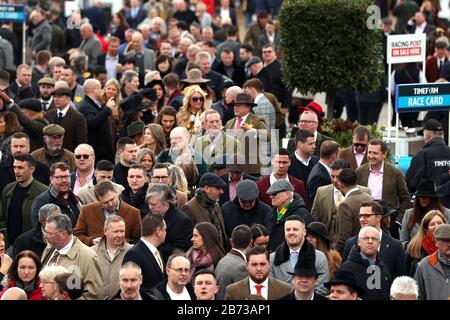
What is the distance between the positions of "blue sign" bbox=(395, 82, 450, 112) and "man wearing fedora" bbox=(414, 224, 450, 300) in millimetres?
5640

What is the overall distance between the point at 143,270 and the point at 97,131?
A: 23.2 feet

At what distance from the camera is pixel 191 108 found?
21.6m

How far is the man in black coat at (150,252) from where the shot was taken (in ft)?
49.5

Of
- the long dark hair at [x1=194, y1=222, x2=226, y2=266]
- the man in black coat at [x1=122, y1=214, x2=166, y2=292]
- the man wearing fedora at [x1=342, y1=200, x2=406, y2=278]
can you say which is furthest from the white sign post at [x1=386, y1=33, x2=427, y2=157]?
the man in black coat at [x1=122, y1=214, x2=166, y2=292]

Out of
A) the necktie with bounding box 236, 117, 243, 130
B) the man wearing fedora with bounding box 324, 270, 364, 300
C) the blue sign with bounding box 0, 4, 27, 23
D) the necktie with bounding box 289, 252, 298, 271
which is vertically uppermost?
the blue sign with bounding box 0, 4, 27, 23

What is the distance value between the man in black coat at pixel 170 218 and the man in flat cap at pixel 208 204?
2.10 feet

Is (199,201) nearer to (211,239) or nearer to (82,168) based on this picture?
(211,239)

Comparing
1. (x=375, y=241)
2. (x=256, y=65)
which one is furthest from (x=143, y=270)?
(x=256, y=65)

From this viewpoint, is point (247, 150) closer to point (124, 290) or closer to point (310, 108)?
point (310, 108)

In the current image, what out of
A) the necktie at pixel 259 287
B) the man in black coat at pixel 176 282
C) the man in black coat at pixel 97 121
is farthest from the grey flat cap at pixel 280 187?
the man in black coat at pixel 97 121

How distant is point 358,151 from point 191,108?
Answer: 9.63 ft

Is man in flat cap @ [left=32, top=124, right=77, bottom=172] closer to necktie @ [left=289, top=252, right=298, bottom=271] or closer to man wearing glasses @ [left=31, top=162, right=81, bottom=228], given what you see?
man wearing glasses @ [left=31, top=162, right=81, bottom=228]

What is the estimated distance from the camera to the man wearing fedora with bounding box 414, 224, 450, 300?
1557cm

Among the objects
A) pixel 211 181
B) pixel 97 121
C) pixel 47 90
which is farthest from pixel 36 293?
pixel 47 90
